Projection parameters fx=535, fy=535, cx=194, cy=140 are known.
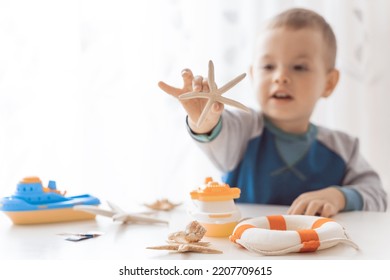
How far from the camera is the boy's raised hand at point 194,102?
0.90 m

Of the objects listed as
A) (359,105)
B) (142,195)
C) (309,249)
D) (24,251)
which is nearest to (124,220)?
(24,251)

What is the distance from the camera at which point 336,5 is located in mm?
1675

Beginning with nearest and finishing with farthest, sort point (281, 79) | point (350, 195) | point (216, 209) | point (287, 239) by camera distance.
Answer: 1. point (287, 239)
2. point (216, 209)
3. point (350, 195)
4. point (281, 79)

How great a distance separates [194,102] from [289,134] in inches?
16.4

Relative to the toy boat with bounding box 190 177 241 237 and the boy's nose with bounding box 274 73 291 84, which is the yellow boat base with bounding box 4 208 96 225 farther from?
the boy's nose with bounding box 274 73 291 84

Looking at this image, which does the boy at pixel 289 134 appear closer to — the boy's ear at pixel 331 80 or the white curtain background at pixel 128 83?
the boy's ear at pixel 331 80

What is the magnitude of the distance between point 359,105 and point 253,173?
0.58 meters

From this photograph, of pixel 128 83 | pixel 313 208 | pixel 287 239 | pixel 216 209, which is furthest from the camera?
pixel 128 83

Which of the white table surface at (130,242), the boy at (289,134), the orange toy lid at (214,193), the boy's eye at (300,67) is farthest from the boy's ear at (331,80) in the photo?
the orange toy lid at (214,193)

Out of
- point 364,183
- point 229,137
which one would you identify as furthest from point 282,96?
point 364,183

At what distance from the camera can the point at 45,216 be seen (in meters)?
0.90

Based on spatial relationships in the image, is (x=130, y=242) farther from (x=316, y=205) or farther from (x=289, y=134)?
(x=289, y=134)

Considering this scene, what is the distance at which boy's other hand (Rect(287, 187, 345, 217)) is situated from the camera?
0.93 meters

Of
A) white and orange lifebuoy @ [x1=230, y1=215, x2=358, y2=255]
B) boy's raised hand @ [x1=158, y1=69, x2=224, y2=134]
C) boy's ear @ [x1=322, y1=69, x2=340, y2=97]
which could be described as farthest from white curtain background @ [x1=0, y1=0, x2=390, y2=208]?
white and orange lifebuoy @ [x1=230, y1=215, x2=358, y2=255]
